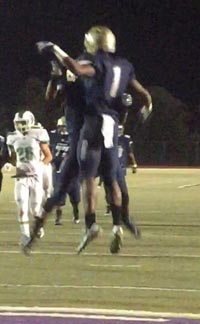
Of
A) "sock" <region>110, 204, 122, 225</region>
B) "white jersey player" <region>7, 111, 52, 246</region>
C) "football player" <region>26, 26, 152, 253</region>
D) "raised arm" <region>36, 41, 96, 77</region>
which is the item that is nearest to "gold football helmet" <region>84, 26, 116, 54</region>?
"football player" <region>26, 26, 152, 253</region>

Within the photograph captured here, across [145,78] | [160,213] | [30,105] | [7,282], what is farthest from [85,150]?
[145,78]

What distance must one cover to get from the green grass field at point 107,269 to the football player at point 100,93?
133cm

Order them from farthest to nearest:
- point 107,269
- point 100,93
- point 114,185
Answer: point 107,269 → point 114,185 → point 100,93

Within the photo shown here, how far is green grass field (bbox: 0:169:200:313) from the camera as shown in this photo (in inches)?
348

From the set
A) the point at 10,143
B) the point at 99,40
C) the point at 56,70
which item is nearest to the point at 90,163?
the point at 56,70

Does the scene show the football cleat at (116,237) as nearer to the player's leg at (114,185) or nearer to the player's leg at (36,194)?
the player's leg at (114,185)

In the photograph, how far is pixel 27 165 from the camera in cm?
1238

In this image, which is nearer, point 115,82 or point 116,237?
point 115,82

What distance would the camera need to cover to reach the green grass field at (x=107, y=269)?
883cm

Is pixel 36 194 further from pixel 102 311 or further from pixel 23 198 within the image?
pixel 102 311

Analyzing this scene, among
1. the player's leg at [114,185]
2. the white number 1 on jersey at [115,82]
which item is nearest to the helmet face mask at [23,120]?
the player's leg at [114,185]

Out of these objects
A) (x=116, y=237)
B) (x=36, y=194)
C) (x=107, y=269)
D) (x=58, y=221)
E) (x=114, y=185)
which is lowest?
(x=58, y=221)

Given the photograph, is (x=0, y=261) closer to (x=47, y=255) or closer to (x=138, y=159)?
(x=47, y=255)

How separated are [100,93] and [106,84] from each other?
7 centimetres
